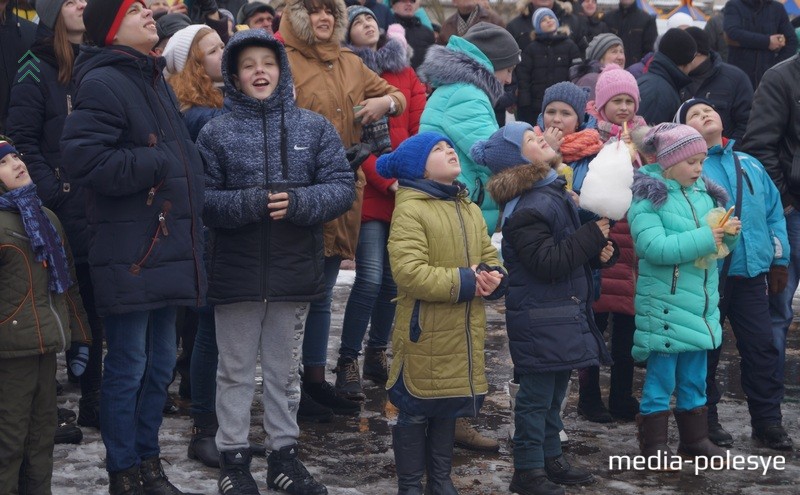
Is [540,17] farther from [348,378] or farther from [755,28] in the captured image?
[348,378]

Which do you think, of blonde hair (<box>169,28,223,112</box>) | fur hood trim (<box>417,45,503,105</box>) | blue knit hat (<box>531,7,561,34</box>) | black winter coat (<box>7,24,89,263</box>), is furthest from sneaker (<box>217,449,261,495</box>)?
blue knit hat (<box>531,7,561,34</box>)

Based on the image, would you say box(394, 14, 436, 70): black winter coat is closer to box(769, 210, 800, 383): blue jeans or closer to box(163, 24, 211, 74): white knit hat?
box(769, 210, 800, 383): blue jeans

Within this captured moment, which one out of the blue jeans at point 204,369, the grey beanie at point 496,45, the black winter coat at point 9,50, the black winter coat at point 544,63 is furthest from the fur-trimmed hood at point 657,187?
the black winter coat at point 544,63

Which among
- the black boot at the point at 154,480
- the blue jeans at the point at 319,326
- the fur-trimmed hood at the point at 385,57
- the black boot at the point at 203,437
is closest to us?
the black boot at the point at 154,480

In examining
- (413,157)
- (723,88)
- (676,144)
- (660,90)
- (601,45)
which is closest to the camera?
(413,157)

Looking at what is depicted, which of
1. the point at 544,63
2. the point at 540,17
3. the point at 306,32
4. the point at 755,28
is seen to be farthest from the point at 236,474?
the point at 755,28

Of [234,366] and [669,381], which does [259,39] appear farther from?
[669,381]

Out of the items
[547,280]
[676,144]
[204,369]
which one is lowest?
[204,369]

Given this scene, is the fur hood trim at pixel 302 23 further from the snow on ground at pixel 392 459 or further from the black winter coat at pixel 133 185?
the snow on ground at pixel 392 459

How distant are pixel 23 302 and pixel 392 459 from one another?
6.82ft

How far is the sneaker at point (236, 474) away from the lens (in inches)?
215

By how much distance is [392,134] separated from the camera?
294 inches

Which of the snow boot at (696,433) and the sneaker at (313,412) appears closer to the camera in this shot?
the snow boot at (696,433)

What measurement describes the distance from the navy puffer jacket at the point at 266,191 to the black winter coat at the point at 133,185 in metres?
0.20
